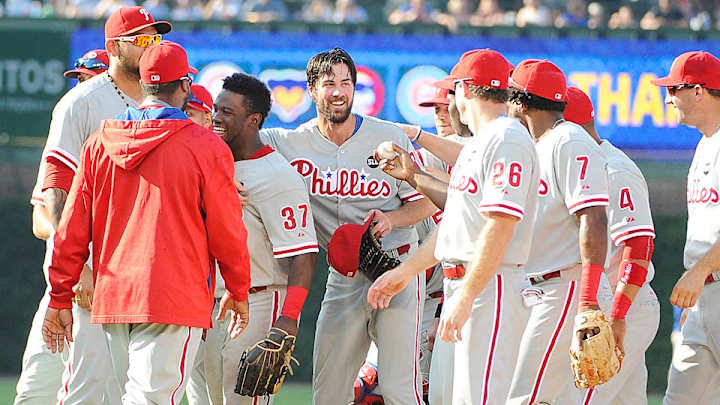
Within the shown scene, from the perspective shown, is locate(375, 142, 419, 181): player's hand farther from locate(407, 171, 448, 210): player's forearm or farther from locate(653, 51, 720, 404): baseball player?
locate(653, 51, 720, 404): baseball player

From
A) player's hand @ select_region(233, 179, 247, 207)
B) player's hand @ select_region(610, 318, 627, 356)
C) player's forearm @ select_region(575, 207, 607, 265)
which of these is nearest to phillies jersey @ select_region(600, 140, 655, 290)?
player's hand @ select_region(610, 318, 627, 356)

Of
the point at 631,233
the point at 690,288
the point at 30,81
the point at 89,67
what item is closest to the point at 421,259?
the point at 631,233

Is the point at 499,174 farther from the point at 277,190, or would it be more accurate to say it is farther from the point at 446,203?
the point at 277,190

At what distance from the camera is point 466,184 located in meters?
4.54

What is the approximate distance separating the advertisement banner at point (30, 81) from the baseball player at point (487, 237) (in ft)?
20.5

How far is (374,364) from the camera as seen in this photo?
6.50m

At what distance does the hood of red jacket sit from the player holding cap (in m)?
0.69

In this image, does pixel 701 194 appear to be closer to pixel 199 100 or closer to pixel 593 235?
pixel 593 235

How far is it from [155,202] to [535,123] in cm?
177

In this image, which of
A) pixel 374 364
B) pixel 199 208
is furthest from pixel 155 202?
pixel 374 364

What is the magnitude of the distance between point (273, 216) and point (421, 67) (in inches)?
205

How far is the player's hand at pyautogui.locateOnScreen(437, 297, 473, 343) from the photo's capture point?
4297mm

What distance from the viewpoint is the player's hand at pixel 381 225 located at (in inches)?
217

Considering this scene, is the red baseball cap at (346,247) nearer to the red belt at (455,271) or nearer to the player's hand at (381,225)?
the player's hand at (381,225)
